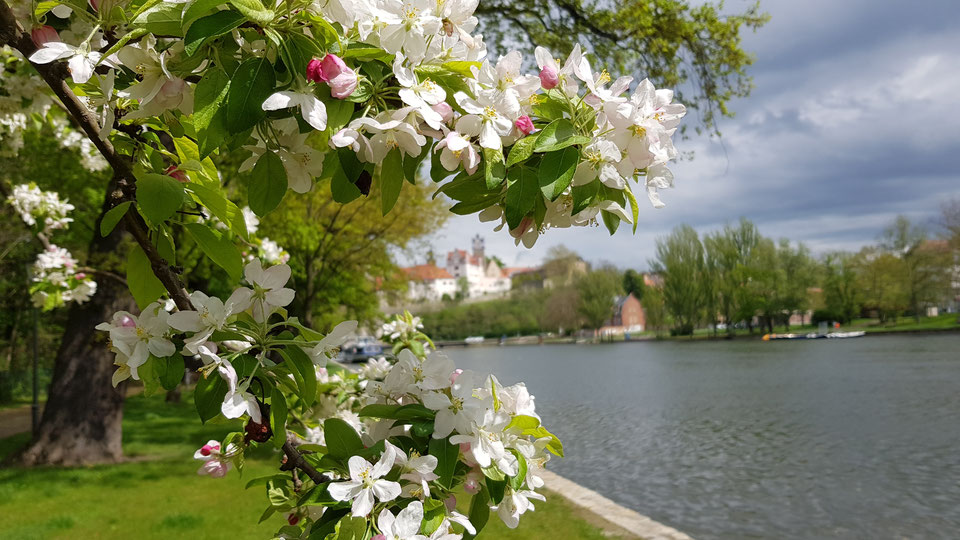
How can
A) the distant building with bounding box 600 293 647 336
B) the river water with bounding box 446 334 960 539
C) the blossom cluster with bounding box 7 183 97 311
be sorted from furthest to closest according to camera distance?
the distant building with bounding box 600 293 647 336
the river water with bounding box 446 334 960 539
the blossom cluster with bounding box 7 183 97 311

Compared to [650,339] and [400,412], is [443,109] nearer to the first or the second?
[400,412]

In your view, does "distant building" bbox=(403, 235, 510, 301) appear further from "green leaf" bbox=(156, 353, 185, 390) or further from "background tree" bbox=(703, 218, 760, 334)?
"green leaf" bbox=(156, 353, 185, 390)

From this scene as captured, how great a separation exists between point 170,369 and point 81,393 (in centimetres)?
821

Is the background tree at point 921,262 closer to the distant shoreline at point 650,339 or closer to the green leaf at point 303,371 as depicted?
the distant shoreline at point 650,339

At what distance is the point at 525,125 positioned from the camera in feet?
3.95

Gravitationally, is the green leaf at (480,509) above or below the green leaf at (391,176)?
below

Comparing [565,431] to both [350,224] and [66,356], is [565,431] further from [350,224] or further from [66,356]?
[66,356]

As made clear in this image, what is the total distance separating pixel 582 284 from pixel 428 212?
63.7m

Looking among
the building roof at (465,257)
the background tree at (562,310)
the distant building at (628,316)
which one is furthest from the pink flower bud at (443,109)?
the building roof at (465,257)

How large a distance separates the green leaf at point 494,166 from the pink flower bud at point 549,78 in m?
0.18

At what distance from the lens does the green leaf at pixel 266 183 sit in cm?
126

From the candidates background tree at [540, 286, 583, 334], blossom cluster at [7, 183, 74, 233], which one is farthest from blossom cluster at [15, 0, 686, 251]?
background tree at [540, 286, 583, 334]

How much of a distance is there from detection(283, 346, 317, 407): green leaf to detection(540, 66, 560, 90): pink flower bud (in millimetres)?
713

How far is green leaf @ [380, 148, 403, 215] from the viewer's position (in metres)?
1.24
